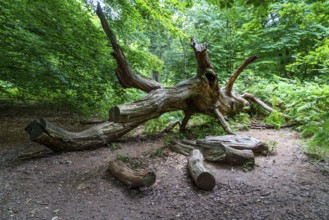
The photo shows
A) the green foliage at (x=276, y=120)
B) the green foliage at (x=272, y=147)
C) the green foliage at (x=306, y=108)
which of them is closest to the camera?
the green foliage at (x=306, y=108)

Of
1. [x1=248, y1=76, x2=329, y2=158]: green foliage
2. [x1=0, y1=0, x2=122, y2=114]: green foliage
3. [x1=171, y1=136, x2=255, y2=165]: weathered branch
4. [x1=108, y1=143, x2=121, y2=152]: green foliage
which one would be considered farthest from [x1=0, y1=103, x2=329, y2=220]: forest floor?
[x1=0, y1=0, x2=122, y2=114]: green foliage

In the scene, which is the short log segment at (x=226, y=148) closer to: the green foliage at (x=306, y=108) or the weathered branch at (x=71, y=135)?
the green foliage at (x=306, y=108)

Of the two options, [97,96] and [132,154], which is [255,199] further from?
[97,96]

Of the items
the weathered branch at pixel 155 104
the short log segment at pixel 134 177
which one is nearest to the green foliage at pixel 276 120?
the weathered branch at pixel 155 104

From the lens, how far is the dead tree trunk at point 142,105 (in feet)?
13.3

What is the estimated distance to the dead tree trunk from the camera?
4.05 meters

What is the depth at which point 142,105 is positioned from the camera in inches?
164

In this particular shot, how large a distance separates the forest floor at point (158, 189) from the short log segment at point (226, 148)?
15 cm

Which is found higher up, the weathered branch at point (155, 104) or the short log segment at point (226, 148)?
the weathered branch at point (155, 104)

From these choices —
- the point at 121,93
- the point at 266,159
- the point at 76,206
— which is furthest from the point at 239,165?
the point at 121,93

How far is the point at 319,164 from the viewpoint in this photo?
155 inches

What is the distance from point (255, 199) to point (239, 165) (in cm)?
101

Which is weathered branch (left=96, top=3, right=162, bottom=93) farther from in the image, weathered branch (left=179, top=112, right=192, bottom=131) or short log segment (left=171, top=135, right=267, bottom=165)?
short log segment (left=171, top=135, right=267, bottom=165)

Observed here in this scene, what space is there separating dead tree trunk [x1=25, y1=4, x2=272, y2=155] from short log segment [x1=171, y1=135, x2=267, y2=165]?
84 centimetres
